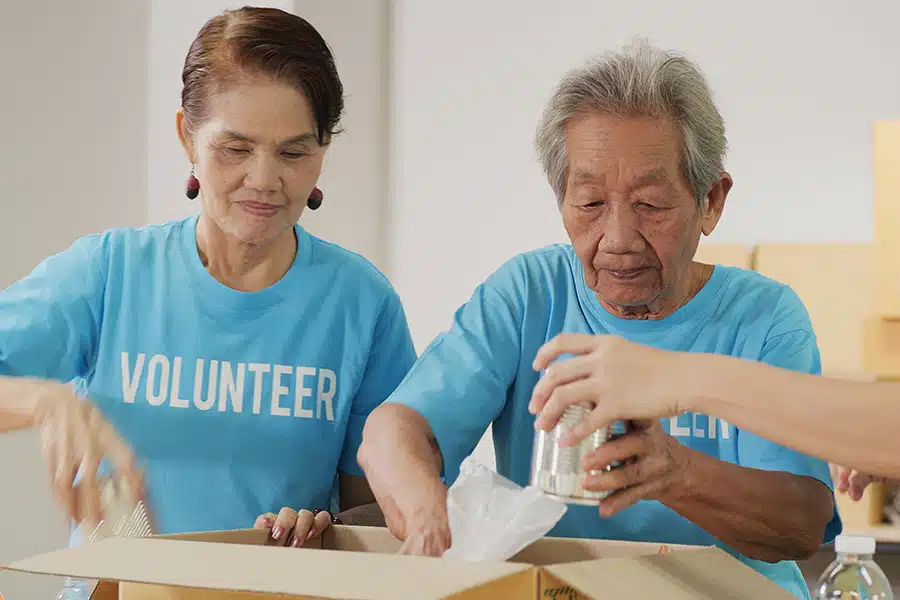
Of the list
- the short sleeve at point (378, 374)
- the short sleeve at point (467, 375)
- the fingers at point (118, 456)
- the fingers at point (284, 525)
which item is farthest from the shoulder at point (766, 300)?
the fingers at point (118, 456)

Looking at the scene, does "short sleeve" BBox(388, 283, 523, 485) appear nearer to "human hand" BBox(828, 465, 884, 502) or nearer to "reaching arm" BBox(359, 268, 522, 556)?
"reaching arm" BBox(359, 268, 522, 556)

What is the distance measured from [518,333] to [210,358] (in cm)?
44

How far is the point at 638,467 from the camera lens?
3.28ft

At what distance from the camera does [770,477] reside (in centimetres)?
118

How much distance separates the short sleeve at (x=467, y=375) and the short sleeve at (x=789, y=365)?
11.8 inches

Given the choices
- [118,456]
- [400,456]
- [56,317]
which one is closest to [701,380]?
[400,456]

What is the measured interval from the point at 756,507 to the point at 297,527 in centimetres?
49

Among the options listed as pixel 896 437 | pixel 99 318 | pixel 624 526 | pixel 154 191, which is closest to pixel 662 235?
pixel 624 526

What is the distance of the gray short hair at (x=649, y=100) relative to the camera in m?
1.30

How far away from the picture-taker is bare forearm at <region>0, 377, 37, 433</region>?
4.33ft

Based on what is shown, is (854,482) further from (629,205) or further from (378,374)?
(378,374)

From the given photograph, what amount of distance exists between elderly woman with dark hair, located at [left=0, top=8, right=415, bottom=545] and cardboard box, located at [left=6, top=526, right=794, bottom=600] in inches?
21.6

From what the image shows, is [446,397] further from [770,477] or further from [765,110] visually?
[765,110]

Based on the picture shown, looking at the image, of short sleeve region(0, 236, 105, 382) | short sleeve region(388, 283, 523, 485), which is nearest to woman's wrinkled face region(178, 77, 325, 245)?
short sleeve region(0, 236, 105, 382)
